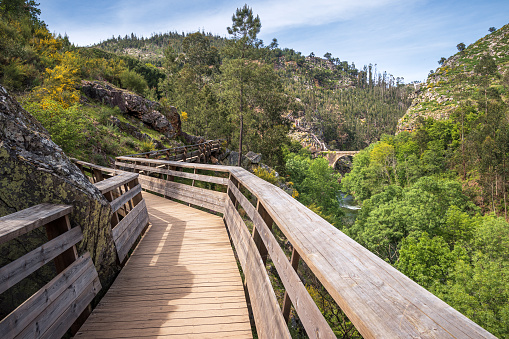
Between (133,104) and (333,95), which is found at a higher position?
(333,95)

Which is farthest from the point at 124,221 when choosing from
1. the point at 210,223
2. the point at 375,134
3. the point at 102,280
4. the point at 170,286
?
the point at 375,134

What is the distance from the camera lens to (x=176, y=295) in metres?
3.14

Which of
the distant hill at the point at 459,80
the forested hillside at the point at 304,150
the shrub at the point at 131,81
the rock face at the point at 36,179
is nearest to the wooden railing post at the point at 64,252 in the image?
the rock face at the point at 36,179

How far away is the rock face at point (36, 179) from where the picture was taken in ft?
7.89

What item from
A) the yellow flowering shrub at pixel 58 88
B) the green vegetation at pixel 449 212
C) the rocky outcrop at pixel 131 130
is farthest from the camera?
the rocky outcrop at pixel 131 130

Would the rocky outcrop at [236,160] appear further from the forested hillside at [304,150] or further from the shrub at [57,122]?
the shrub at [57,122]

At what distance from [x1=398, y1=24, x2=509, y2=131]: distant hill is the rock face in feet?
215

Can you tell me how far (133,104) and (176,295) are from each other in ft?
68.1

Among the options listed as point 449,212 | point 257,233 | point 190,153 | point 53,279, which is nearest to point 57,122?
point 190,153

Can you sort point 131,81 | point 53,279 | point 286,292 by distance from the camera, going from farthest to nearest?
point 131,81, point 53,279, point 286,292

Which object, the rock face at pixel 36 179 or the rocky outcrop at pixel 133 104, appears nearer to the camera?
the rock face at pixel 36 179

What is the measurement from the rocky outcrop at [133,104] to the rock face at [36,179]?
19386 mm

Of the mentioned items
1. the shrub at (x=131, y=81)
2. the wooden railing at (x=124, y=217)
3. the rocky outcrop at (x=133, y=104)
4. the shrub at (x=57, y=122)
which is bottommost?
the wooden railing at (x=124, y=217)

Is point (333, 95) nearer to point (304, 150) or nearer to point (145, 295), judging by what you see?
point (304, 150)
